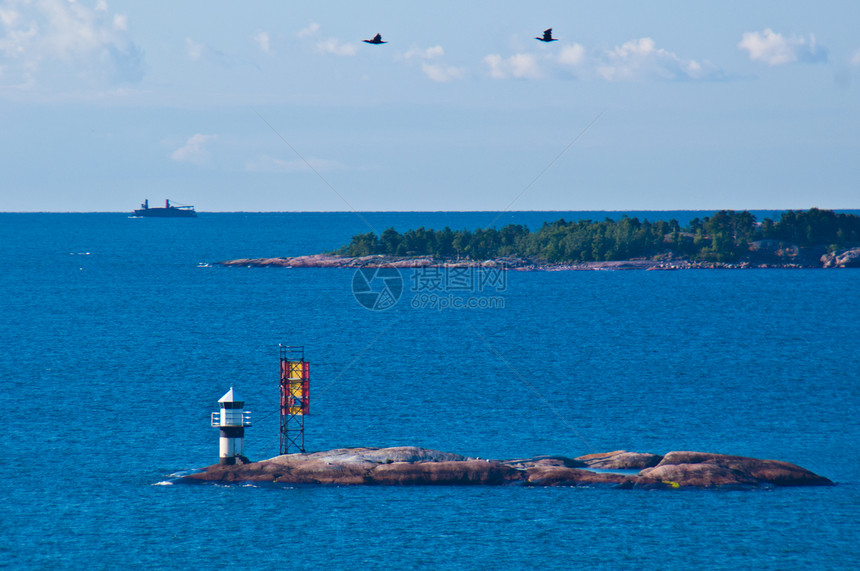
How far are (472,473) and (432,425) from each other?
14007 millimetres

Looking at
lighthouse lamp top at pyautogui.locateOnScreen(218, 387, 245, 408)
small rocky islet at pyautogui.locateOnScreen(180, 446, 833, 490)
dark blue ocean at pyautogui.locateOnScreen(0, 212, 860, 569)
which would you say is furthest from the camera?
small rocky islet at pyautogui.locateOnScreen(180, 446, 833, 490)

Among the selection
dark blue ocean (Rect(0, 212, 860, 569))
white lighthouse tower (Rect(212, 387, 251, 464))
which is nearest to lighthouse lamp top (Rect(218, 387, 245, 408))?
white lighthouse tower (Rect(212, 387, 251, 464))

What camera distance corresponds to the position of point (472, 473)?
52531 millimetres

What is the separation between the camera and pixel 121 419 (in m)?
A: 68.6

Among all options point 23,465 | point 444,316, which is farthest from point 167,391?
point 444,316

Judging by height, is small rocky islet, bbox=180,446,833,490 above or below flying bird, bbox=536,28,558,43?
below

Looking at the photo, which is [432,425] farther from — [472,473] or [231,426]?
[231,426]

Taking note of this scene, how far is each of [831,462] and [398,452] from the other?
25.0m

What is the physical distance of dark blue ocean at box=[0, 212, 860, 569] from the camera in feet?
149

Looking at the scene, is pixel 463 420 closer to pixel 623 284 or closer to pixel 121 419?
pixel 121 419

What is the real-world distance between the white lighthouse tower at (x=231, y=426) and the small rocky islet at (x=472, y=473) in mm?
632

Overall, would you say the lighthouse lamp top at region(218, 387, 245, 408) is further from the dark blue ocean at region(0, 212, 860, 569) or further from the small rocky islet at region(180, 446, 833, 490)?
the dark blue ocean at region(0, 212, 860, 569)

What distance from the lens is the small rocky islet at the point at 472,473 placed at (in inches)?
2058

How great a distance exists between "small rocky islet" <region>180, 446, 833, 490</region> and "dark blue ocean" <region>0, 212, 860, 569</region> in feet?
3.06
